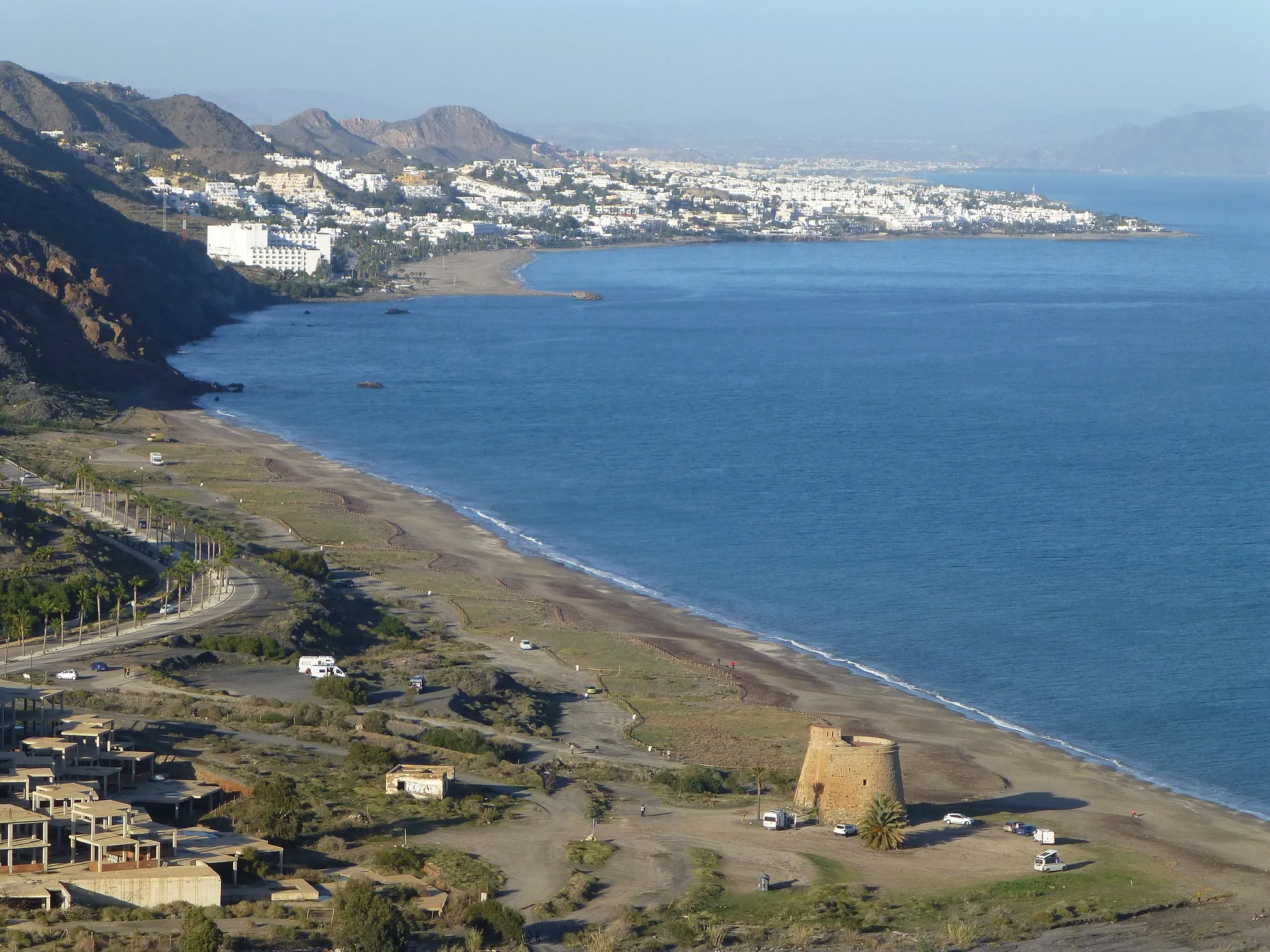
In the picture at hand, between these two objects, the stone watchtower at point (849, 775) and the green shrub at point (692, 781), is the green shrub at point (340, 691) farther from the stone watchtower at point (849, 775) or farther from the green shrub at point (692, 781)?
the stone watchtower at point (849, 775)

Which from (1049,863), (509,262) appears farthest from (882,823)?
(509,262)

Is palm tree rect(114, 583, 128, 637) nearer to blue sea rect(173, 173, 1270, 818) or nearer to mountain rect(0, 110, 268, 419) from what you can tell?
blue sea rect(173, 173, 1270, 818)

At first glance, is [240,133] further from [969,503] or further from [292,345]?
[969,503]

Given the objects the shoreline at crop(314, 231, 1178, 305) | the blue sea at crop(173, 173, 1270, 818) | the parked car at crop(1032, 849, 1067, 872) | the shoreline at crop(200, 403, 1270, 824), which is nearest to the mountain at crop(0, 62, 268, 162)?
the shoreline at crop(314, 231, 1178, 305)

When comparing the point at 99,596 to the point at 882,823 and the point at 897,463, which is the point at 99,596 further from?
the point at 897,463

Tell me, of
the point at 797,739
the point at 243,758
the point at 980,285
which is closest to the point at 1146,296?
the point at 980,285

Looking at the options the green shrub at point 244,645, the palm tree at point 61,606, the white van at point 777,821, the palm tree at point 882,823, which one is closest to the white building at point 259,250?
the palm tree at point 61,606
